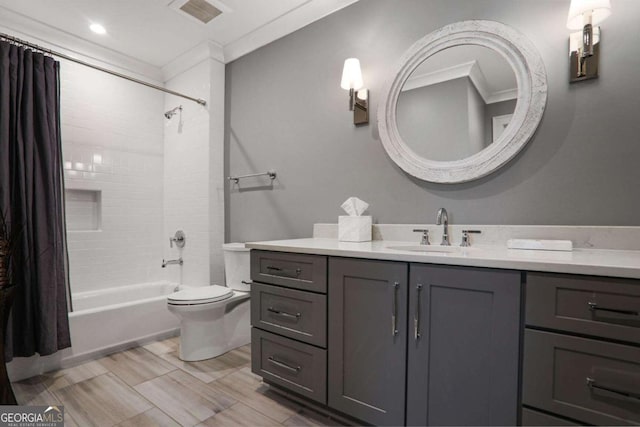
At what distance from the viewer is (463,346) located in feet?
3.61

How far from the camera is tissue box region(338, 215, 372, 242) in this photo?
175cm

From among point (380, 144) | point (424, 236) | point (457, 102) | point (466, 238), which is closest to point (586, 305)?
point (466, 238)

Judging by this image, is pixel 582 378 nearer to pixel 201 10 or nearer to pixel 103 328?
pixel 103 328

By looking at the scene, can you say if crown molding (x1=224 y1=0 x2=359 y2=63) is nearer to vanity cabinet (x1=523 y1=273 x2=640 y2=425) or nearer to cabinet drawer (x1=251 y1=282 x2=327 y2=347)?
cabinet drawer (x1=251 y1=282 x2=327 y2=347)

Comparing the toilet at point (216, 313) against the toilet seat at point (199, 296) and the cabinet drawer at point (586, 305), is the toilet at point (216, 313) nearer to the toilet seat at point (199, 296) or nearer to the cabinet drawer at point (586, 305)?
the toilet seat at point (199, 296)

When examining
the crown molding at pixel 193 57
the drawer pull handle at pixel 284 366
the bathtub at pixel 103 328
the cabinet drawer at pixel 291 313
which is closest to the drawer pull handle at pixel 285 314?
the cabinet drawer at pixel 291 313

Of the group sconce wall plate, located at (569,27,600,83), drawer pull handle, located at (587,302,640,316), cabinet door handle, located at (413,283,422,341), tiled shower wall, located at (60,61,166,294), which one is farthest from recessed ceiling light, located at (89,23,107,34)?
drawer pull handle, located at (587,302,640,316)

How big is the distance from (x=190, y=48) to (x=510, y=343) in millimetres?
3179

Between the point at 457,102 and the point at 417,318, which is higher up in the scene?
the point at 457,102

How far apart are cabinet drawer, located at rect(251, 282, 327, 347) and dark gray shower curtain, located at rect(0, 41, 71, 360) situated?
1387 millimetres

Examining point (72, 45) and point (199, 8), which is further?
point (72, 45)

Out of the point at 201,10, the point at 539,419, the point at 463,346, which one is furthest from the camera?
the point at 201,10

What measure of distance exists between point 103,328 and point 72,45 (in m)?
2.34

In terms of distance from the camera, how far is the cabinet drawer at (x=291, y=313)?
1.46 m
